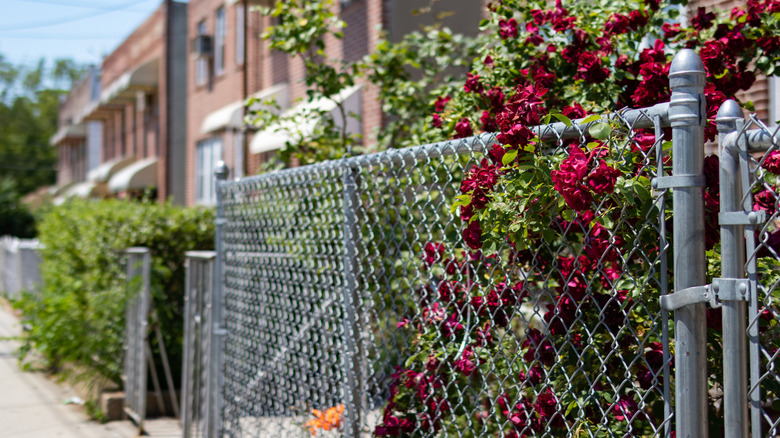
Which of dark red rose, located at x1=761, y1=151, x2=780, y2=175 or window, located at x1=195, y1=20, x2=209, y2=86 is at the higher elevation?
window, located at x1=195, y1=20, x2=209, y2=86

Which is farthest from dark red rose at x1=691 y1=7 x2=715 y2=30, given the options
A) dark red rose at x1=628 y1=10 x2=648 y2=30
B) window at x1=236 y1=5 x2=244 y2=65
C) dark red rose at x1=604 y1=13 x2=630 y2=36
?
window at x1=236 y1=5 x2=244 y2=65

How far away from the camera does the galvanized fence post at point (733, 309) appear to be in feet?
5.98

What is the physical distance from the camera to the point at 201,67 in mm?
17750

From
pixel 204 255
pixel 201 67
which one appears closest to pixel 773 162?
pixel 204 255

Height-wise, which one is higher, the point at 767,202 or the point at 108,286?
the point at 767,202

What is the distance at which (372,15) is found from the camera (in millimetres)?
10117

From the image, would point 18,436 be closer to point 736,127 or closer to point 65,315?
point 65,315

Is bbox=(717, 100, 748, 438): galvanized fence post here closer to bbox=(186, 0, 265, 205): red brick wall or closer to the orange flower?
the orange flower

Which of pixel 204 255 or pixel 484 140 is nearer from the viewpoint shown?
pixel 484 140

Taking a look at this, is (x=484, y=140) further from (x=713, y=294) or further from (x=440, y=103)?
(x=440, y=103)

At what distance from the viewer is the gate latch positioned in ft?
5.93

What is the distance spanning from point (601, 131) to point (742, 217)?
1.45ft

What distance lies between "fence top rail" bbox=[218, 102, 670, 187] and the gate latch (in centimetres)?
45

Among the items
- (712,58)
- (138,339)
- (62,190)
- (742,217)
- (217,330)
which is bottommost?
(138,339)
